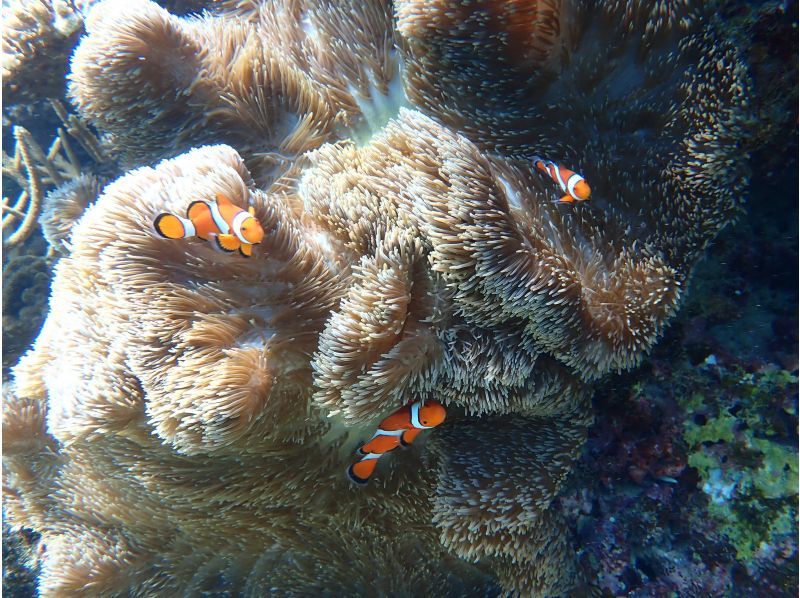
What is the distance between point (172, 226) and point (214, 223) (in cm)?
13

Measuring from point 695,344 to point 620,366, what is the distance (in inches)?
13.3

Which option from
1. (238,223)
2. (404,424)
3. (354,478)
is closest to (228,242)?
(238,223)

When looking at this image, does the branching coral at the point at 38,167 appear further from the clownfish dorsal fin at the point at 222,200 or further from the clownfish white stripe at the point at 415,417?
the clownfish white stripe at the point at 415,417

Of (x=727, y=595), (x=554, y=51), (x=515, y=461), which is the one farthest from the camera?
(x=515, y=461)

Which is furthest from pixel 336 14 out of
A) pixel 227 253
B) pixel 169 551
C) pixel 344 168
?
pixel 169 551

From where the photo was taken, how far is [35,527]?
2.38 meters

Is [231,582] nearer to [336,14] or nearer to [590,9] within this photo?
[336,14]

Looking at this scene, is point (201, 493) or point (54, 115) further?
point (54, 115)

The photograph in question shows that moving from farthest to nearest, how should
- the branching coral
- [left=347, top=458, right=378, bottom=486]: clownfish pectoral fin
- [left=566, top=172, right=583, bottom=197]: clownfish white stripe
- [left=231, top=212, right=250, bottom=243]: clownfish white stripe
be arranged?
the branching coral → [left=347, top=458, right=378, bottom=486]: clownfish pectoral fin → [left=566, top=172, right=583, bottom=197]: clownfish white stripe → [left=231, top=212, right=250, bottom=243]: clownfish white stripe

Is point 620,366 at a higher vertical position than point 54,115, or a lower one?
higher

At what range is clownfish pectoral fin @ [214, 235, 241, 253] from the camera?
152 cm

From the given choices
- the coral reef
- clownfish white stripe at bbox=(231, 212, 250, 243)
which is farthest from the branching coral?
clownfish white stripe at bbox=(231, 212, 250, 243)

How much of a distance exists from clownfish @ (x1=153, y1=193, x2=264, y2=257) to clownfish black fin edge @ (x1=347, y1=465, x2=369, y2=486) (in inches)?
34.7

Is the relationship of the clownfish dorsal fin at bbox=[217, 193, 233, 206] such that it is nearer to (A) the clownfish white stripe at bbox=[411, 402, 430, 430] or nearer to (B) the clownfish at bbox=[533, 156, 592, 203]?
(A) the clownfish white stripe at bbox=[411, 402, 430, 430]
